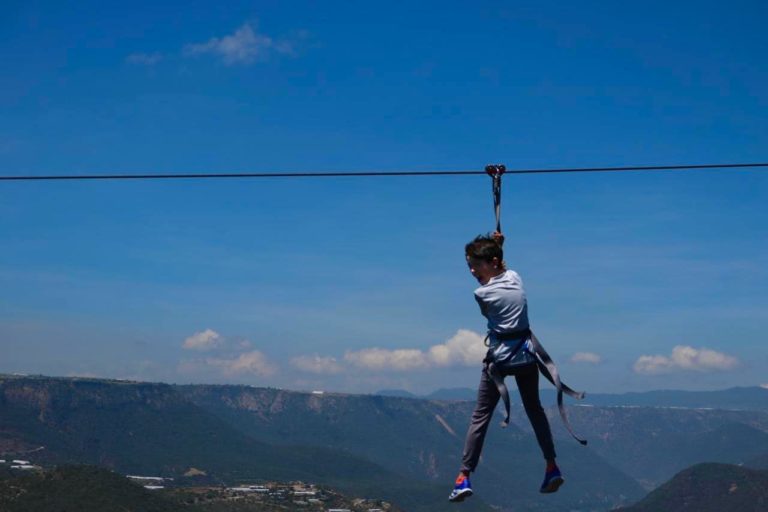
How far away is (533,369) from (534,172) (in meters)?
4.18

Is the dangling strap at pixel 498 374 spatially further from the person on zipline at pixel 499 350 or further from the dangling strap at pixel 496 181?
the dangling strap at pixel 496 181

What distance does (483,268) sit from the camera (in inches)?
393

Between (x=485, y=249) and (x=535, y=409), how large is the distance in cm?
222

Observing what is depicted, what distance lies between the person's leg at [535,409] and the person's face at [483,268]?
124 cm

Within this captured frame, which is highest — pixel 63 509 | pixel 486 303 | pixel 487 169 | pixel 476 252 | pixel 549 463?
pixel 487 169

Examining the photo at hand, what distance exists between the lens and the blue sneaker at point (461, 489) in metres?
10.1

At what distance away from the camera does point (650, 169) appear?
1374cm

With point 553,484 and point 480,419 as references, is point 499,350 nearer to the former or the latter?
point 480,419

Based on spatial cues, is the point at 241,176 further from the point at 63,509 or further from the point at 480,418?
the point at 63,509

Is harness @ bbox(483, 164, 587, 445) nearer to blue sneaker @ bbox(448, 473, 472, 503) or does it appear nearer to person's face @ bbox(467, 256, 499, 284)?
person's face @ bbox(467, 256, 499, 284)

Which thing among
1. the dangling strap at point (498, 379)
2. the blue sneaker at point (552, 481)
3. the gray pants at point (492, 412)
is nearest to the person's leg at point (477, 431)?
the gray pants at point (492, 412)

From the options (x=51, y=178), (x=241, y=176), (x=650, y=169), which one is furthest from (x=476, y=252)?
(x=51, y=178)

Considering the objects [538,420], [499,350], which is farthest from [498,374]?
[538,420]

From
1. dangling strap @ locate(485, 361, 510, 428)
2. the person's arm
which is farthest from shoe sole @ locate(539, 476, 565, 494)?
the person's arm
